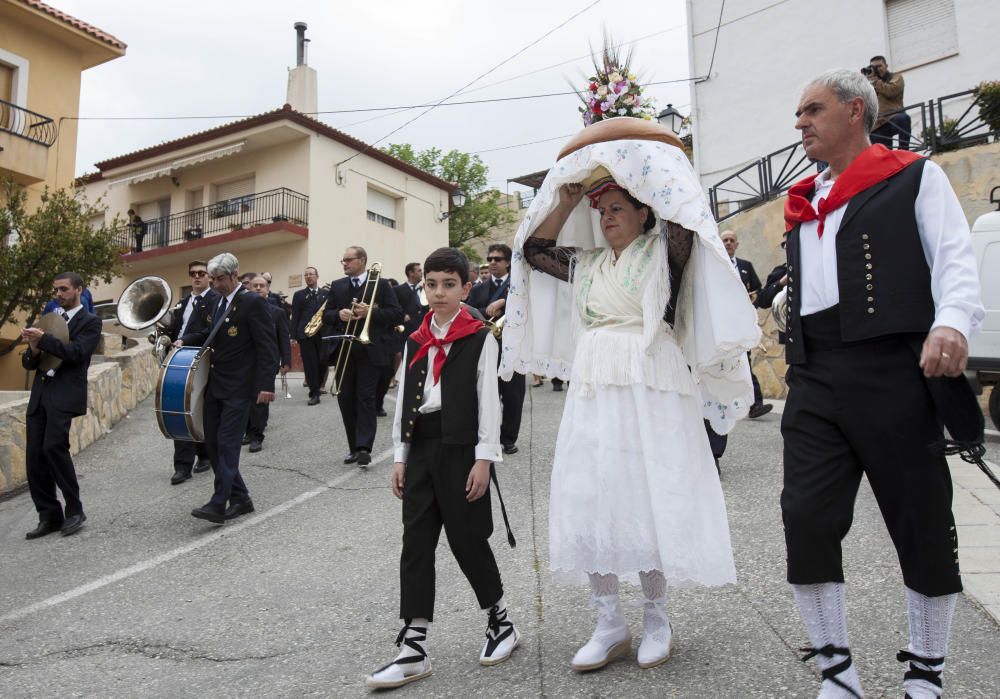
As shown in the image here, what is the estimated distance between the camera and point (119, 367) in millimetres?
11273

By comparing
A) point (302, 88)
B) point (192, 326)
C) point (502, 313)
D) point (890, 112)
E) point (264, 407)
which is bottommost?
point (264, 407)

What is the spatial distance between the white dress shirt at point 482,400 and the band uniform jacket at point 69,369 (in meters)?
3.84

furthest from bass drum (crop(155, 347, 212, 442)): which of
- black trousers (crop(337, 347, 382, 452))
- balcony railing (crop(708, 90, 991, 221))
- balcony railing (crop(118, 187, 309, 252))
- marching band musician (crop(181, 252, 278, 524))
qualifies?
balcony railing (crop(118, 187, 309, 252))

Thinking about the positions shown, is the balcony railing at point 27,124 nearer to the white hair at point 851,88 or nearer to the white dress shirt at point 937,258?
the white hair at point 851,88

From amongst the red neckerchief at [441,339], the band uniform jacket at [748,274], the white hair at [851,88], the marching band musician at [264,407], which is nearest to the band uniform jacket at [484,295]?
the marching band musician at [264,407]

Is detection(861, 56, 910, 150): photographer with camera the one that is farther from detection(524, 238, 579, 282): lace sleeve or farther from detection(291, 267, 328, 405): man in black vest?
detection(524, 238, 579, 282): lace sleeve

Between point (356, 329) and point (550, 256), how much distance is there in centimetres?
506

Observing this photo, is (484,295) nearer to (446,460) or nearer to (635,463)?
(446,460)

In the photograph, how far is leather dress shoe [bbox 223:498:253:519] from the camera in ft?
19.5

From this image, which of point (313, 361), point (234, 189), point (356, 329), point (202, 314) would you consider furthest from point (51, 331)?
point (234, 189)

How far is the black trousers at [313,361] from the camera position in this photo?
1180cm

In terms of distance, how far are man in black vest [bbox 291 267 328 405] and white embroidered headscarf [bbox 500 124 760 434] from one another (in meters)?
8.80

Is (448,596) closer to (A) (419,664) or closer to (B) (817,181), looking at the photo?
(A) (419,664)

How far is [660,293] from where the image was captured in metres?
2.97
